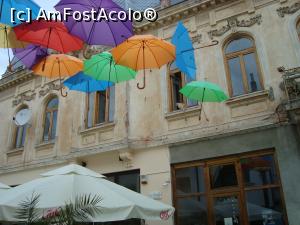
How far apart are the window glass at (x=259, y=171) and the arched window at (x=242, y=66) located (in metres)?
1.99

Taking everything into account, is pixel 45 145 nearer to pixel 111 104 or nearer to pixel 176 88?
pixel 111 104

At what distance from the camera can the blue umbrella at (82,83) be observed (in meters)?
8.27

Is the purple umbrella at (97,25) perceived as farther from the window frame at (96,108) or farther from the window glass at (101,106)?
the window glass at (101,106)

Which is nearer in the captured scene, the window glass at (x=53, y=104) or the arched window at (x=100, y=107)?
the arched window at (x=100, y=107)

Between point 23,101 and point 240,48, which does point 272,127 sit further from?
point 23,101

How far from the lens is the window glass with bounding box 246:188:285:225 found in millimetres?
7414

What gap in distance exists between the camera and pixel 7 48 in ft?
20.6

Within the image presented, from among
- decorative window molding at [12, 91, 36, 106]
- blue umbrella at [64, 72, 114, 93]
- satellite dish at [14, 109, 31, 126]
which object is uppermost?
decorative window molding at [12, 91, 36, 106]

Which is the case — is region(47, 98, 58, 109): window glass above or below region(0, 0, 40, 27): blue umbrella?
above

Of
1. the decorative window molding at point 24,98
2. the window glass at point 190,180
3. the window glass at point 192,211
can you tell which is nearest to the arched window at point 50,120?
the decorative window molding at point 24,98

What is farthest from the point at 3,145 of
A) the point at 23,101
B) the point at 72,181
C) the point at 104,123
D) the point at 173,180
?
the point at 72,181

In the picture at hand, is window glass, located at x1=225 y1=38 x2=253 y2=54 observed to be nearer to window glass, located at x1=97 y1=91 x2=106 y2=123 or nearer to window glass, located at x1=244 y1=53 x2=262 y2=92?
window glass, located at x1=244 y1=53 x2=262 y2=92

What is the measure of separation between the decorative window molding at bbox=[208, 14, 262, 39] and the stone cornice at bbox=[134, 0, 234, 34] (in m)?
0.85

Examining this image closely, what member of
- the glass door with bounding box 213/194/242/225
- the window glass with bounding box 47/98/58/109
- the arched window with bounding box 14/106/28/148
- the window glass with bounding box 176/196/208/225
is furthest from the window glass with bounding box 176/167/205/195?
the arched window with bounding box 14/106/28/148
